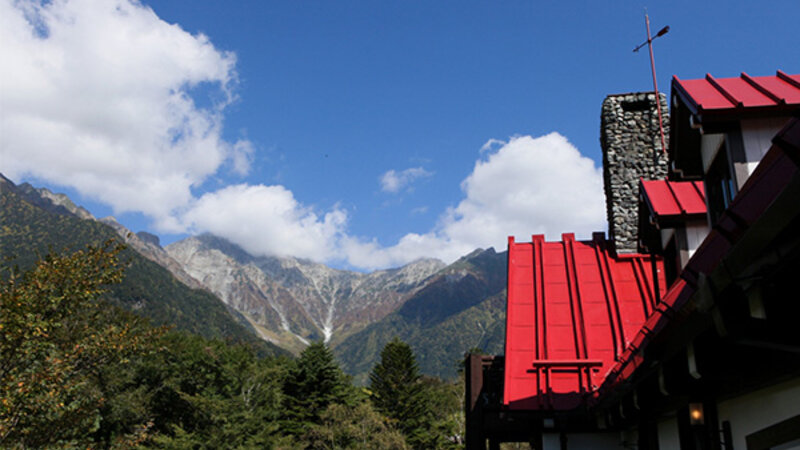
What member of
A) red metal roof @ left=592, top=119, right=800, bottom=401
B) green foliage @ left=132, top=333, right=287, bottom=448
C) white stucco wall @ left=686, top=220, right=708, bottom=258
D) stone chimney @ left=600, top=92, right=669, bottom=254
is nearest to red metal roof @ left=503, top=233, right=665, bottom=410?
stone chimney @ left=600, top=92, right=669, bottom=254

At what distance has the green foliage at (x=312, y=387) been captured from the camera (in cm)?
4253

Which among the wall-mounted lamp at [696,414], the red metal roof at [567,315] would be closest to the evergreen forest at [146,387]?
the red metal roof at [567,315]

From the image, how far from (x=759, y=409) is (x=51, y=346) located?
12.4m

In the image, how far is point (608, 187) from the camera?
12531 mm

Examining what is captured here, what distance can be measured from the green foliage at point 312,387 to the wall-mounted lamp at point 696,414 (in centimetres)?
4013

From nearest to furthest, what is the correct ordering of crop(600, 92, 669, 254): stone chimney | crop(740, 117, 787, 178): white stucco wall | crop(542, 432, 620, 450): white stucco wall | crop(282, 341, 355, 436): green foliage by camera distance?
crop(740, 117, 787, 178): white stucco wall → crop(542, 432, 620, 450): white stucco wall → crop(600, 92, 669, 254): stone chimney → crop(282, 341, 355, 436): green foliage

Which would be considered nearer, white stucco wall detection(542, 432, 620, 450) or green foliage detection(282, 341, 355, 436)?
white stucco wall detection(542, 432, 620, 450)

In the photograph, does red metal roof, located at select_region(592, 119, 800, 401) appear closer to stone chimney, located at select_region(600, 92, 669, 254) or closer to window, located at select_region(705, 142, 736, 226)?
window, located at select_region(705, 142, 736, 226)

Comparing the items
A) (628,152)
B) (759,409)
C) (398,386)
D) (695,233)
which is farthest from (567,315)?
(398,386)

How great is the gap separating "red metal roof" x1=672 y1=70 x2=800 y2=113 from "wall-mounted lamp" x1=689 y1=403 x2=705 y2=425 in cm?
251

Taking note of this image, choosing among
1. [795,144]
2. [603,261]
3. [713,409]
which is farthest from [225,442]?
[795,144]

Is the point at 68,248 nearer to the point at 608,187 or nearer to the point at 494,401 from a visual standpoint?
the point at 494,401

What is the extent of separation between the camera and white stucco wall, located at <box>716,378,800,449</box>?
10.8 ft

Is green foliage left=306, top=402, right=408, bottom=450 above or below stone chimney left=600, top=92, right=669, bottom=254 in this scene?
below
